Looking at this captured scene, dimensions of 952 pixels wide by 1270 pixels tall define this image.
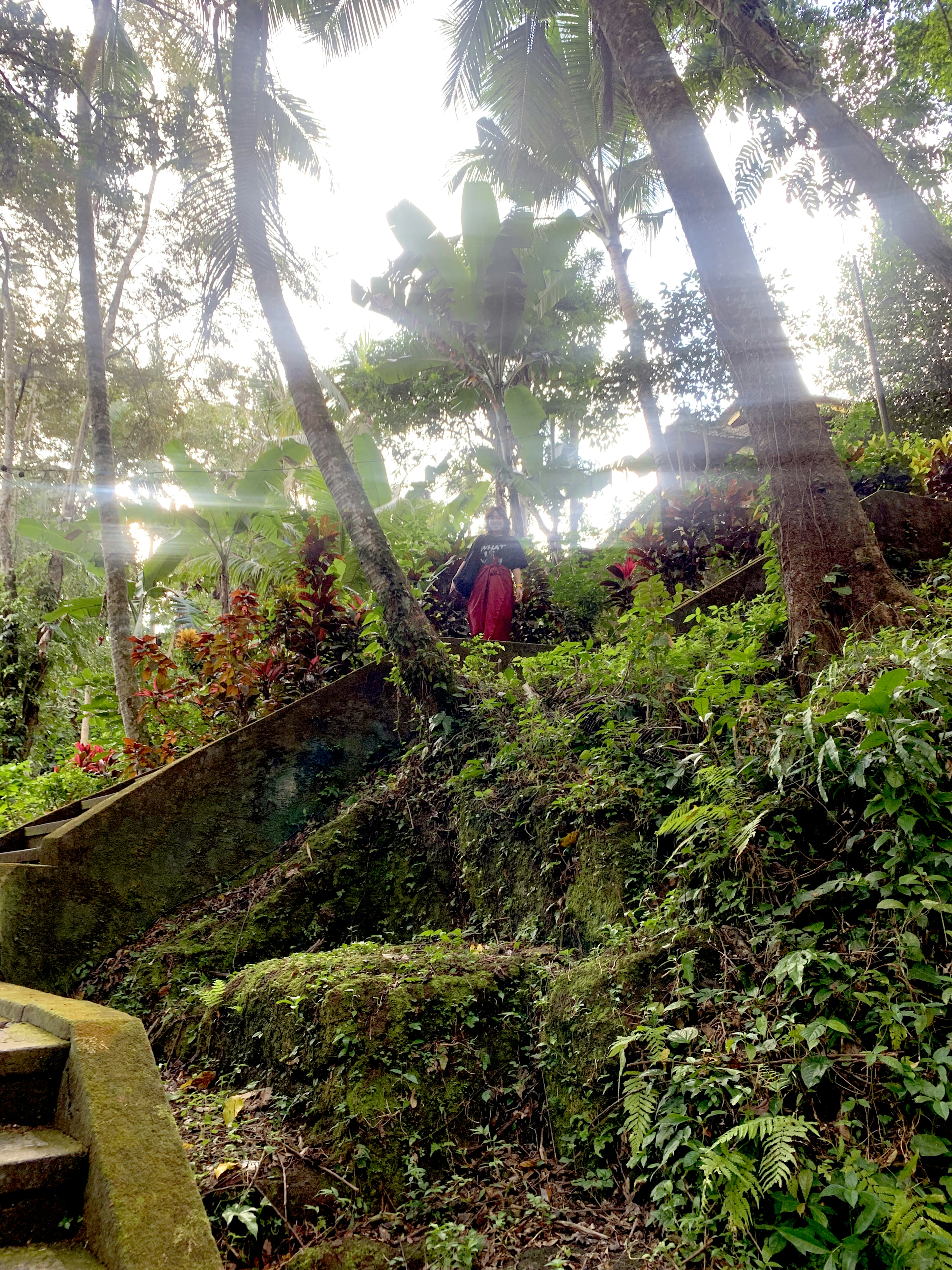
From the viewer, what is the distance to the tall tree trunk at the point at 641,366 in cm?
1234

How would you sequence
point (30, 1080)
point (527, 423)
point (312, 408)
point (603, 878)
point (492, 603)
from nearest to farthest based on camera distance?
1. point (30, 1080)
2. point (603, 878)
3. point (312, 408)
4. point (492, 603)
5. point (527, 423)

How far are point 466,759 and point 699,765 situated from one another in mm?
1985

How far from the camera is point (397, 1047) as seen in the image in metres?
3.17

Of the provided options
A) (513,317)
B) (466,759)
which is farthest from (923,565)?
(513,317)

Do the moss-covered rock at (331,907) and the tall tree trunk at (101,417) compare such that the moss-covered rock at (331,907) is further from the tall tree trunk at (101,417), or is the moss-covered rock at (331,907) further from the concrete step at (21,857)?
the tall tree trunk at (101,417)

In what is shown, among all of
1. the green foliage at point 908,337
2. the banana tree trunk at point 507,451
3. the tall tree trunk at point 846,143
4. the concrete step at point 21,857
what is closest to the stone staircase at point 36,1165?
the concrete step at point 21,857

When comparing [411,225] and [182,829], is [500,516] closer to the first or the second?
[182,829]

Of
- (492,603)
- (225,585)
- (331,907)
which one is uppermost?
(225,585)

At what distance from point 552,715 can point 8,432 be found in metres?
15.0

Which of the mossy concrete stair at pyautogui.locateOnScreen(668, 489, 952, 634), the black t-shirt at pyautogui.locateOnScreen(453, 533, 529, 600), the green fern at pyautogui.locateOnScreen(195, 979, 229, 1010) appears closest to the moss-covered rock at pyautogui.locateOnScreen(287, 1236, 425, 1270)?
the green fern at pyautogui.locateOnScreen(195, 979, 229, 1010)

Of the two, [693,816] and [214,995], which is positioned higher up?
[693,816]

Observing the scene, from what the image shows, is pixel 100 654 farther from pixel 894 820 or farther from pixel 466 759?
pixel 894 820

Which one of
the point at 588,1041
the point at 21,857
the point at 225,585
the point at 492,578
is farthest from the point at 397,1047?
the point at 225,585

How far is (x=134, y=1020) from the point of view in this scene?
296 cm
